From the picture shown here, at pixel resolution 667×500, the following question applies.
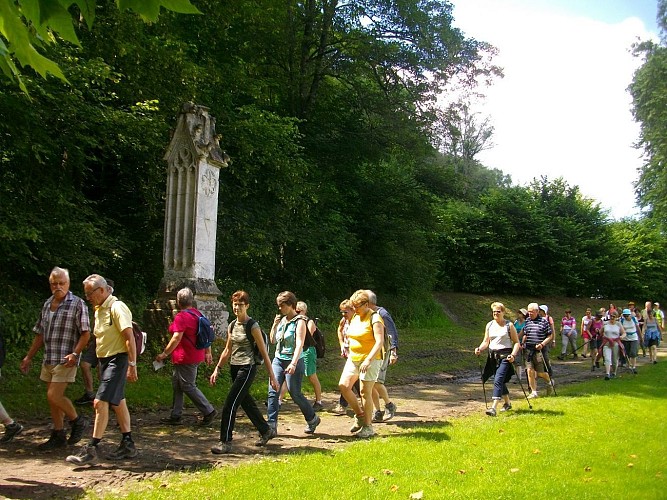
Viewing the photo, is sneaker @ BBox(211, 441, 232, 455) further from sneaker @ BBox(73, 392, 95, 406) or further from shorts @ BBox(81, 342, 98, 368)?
shorts @ BBox(81, 342, 98, 368)

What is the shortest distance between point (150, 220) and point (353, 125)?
10208 mm

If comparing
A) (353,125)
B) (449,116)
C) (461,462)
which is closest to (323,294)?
(353,125)

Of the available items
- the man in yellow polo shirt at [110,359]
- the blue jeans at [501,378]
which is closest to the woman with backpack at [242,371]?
the man in yellow polo shirt at [110,359]

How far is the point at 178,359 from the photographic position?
7672mm

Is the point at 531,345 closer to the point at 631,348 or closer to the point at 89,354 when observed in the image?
the point at 631,348

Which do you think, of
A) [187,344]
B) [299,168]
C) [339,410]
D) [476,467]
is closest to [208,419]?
[187,344]

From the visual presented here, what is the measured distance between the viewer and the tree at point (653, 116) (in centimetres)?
3244

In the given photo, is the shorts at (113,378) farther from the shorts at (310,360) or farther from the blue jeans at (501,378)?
the blue jeans at (501,378)

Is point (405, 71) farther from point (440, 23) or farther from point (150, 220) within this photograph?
point (150, 220)

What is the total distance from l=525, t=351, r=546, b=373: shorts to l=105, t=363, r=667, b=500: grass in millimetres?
2437

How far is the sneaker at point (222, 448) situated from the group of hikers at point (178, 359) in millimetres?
Answer: 11

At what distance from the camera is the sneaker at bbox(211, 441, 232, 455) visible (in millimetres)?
6445

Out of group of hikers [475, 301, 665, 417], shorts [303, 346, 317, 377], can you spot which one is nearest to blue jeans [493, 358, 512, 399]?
group of hikers [475, 301, 665, 417]

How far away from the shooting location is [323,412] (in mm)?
9344
